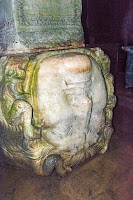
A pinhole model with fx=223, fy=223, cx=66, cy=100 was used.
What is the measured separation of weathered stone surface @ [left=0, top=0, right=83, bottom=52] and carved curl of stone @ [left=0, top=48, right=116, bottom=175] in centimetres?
19

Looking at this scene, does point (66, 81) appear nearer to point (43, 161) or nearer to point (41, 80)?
point (41, 80)

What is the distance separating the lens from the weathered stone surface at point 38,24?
5.64ft

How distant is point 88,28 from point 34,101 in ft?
13.6

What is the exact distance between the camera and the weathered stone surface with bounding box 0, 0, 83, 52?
5.64 ft

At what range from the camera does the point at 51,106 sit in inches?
64.1

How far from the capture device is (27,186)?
68.3 inches

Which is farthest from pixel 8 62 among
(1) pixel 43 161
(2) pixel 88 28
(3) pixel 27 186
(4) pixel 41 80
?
(2) pixel 88 28

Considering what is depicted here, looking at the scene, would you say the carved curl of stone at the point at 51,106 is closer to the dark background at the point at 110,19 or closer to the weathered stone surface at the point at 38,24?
the weathered stone surface at the point at 38,24

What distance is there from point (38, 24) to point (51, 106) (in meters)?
0.68

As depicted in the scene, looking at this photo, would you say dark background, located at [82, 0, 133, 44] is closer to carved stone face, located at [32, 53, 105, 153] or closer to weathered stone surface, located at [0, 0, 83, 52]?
weathered stone surface, located at [0, 0, 83, 52]

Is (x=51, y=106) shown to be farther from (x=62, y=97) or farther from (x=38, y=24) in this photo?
(x=38, y=24)

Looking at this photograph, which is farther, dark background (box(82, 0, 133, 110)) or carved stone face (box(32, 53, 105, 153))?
dark background (box(82, 0, 133, 110))

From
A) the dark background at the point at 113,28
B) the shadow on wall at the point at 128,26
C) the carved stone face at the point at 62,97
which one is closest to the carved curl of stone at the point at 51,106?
the carved stone face at the point at 62,97

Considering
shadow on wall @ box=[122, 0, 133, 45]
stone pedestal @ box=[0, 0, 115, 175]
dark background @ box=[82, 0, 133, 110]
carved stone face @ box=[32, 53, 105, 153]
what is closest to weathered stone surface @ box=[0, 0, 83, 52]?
Result: stone pedestal @ box=[0, 0, 115, 175]
